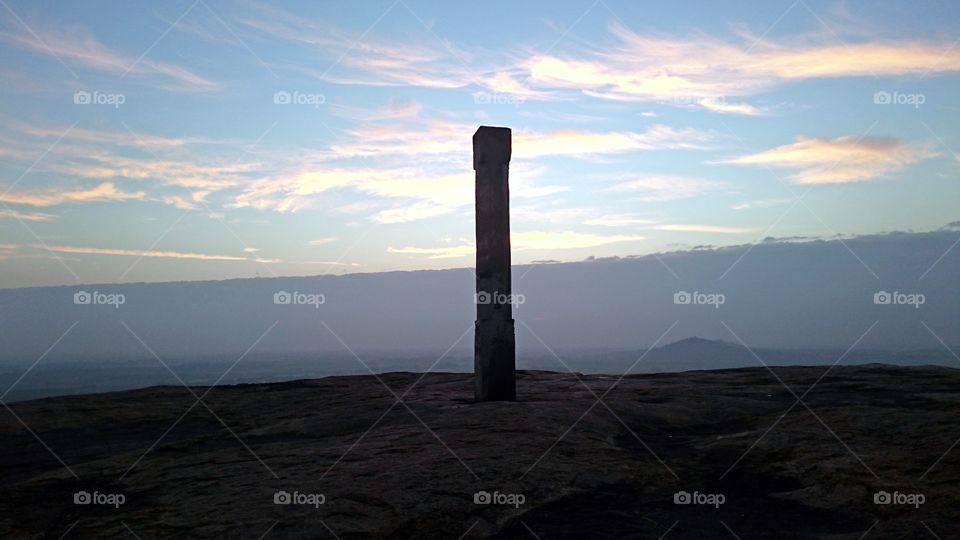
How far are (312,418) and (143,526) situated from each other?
4.58m

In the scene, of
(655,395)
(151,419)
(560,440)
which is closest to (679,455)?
(560,440)

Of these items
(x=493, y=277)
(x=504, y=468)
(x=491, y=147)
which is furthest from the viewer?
(x=491, y=147)

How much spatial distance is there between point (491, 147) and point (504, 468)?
19.3 feet

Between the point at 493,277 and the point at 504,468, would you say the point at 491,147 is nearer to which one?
the point at 493,277

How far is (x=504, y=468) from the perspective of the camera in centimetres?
626

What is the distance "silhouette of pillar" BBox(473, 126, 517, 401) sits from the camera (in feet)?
34.8

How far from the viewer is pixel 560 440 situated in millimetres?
7301

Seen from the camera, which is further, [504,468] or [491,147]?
[491,147]

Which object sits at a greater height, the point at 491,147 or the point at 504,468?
the point at 491,147

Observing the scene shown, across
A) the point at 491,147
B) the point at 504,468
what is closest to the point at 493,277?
the point at 491,147

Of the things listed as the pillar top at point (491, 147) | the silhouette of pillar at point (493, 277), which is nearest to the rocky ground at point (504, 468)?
the silhouette of pillar at point (493, 277)

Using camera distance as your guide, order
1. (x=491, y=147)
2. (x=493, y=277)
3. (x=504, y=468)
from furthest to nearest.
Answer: (x=491, y=147) → (x=493, y=277) → (x=504, y=468)

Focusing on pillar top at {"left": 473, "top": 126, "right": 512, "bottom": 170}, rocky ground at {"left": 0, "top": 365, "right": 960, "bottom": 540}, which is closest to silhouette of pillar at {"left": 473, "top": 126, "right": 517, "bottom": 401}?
pillar top at {"left": 473, "top": 126, "right": 512, "bottom": 170}

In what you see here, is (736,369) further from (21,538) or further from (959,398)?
(21,538)
